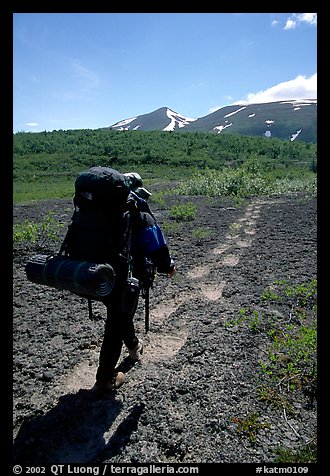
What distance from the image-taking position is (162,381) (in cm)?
394

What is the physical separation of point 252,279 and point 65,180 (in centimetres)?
2577

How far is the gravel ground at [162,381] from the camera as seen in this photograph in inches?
123

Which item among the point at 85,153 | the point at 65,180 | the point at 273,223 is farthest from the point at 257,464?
the point at 85,153

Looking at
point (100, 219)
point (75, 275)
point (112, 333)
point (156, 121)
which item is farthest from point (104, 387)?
point (156, 121)

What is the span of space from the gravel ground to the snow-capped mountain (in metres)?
126

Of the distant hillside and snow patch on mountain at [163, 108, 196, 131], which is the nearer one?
the distant hillside

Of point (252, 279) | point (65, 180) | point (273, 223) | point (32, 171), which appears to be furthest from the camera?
point (32, 171)

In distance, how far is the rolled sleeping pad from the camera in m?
2.98

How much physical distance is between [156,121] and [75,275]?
147m

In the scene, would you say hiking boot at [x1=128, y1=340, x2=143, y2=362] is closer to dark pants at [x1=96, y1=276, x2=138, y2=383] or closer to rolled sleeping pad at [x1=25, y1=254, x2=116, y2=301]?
dark pants at [x1=96, y1=276, x2=138, y2=383]

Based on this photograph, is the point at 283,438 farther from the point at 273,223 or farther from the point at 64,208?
the point at 64,208

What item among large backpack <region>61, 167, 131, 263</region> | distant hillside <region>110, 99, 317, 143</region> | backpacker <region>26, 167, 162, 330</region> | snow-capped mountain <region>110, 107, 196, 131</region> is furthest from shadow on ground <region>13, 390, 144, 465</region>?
snow-capped mountain <region>110, 107, 196, 131</region>

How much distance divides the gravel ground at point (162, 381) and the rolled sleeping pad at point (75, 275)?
1258 millimetres

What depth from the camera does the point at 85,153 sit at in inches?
1702
